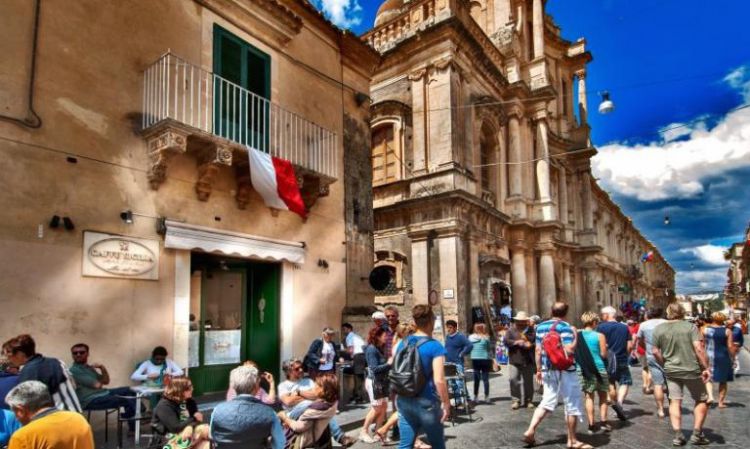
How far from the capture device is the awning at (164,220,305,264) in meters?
8.00

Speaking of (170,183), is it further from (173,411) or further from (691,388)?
(691,388)

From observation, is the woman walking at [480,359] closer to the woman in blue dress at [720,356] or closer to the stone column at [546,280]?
the woman in blue dress at [720,356]

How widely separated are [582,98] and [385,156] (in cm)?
1860

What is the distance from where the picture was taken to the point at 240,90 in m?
9.23

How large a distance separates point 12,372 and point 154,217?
2.98 m

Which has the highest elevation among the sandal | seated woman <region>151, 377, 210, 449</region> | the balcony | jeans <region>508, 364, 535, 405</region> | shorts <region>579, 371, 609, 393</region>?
the balcony

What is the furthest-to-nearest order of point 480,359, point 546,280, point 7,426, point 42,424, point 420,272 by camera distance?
point 546,280 → point 420,272 → point 480,359 → point 7,426 → point 42,424

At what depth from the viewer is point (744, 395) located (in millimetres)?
10453

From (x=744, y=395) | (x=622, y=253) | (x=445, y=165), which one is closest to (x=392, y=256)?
(x=445, y=165)

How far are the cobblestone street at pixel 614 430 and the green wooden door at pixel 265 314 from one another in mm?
3308

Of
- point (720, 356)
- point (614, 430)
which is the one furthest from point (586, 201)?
point (614, 430)

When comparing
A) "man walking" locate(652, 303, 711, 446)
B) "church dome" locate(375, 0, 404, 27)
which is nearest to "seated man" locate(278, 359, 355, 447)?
"man walking" locate(652, 303, 711, 446)

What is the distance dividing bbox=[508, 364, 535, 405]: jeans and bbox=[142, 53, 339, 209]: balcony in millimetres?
4944

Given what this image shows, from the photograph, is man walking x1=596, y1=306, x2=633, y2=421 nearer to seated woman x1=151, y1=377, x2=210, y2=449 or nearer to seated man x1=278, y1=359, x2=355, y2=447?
seated man x1=278, y1=359, x2=355, y2=447
